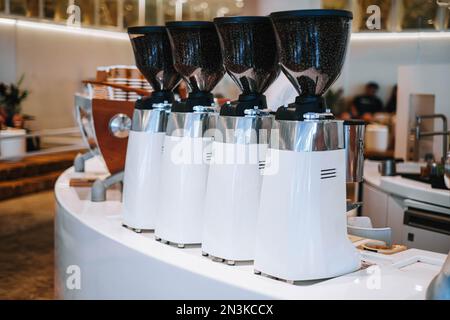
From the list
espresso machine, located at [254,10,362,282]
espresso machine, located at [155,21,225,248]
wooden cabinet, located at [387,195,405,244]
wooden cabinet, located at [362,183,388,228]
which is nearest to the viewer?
espresso machine, located at [254,10,362,282]

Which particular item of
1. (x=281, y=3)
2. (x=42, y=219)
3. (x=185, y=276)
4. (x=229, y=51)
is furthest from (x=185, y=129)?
(x=42, y=219)

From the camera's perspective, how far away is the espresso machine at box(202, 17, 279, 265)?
135cm

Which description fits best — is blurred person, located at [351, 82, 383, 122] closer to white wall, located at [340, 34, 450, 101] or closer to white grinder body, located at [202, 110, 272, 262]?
white wall, located at [340, 34, 450, 101]

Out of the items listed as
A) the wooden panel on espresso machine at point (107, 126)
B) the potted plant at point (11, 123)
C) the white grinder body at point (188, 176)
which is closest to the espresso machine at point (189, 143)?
the white grinder body at point (188, 176)

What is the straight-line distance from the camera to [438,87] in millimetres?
3609

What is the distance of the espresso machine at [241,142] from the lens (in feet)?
4.42

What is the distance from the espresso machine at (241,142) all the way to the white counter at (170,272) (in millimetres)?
80

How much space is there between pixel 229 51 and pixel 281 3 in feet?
3.23

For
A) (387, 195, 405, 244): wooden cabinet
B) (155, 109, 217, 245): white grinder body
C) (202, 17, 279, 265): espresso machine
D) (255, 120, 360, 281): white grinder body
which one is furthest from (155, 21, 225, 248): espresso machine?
(387, 195, 405, 244): wooden cabinet

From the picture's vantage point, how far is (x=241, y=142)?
135 centimetres

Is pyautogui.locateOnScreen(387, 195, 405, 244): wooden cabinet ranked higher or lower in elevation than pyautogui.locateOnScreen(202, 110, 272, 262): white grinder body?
lower

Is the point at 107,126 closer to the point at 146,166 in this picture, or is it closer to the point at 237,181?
the point at 146,166

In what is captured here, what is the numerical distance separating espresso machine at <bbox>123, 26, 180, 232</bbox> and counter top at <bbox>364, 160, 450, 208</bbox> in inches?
57.8
